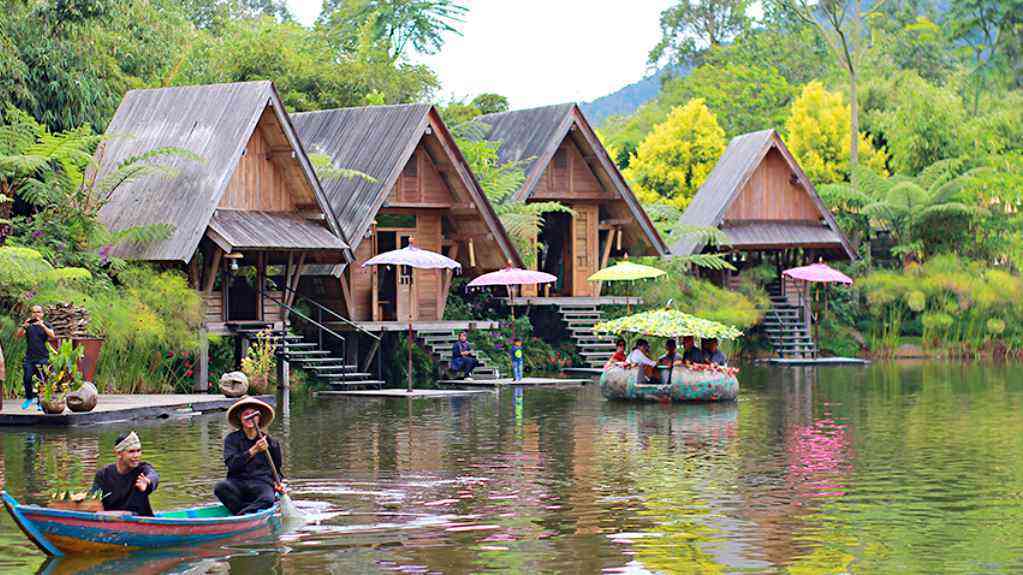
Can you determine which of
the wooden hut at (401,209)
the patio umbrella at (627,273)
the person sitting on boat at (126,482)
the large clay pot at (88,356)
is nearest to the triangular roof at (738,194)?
the patio umbrella at (627,273)

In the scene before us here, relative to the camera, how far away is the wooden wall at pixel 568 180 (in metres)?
42.8

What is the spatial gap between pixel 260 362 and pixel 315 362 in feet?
8.19

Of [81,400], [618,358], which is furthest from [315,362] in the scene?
[81,400]

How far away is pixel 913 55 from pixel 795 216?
37949 millimetres

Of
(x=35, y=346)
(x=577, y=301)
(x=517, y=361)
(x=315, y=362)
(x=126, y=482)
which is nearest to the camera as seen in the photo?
(x=126, y=482)

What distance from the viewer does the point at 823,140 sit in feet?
192

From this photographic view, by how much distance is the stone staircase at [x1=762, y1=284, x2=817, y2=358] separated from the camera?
45531 mm

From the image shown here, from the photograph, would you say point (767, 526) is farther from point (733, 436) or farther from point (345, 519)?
point (733, 436)

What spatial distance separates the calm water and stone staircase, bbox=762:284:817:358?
14252mm

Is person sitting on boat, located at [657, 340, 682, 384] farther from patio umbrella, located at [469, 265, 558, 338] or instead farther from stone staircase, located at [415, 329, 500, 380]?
stone staircase, located at [415, 329, 500, 380]

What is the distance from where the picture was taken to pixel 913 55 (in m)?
83.2

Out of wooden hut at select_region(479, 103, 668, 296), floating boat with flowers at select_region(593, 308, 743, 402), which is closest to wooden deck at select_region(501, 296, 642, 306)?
wooden hut at select_region(479, 103, 668, 296)

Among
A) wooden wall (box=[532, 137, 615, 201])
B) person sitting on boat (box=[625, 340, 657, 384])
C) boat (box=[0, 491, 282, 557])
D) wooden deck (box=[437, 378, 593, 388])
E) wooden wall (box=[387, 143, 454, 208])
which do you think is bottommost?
boat (box=[0, 491, 282, 557])

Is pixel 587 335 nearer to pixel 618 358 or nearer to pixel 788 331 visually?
pixel 788 331
